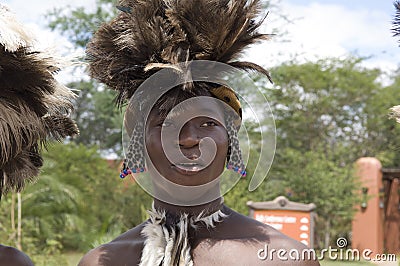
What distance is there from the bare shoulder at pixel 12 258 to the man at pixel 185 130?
0.24 meters

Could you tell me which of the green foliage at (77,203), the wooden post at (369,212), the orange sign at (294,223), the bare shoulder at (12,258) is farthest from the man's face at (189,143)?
the wooden post at (369,212)

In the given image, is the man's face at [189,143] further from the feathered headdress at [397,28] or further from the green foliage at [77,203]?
the green foliage at [77,203]

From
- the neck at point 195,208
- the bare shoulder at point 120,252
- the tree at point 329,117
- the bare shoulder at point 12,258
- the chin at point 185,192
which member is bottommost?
the bare shoulder at point 12,258

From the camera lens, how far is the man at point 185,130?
211 cm

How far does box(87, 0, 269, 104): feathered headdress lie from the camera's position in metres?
2.18

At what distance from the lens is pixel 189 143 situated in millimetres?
2078

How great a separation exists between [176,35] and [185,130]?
0.34 meters

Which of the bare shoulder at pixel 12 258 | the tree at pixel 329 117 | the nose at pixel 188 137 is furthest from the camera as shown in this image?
the tree at pixel 329 117

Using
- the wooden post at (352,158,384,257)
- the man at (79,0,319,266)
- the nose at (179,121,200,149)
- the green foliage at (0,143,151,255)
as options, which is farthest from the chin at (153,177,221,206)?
the wooden post at (352,158,384,257)

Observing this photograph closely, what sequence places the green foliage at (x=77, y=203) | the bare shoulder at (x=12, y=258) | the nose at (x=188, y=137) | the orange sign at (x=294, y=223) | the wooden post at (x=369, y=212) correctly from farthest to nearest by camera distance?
the wooden post at (x=369, y=212)
the green foliage at (x=77, y=203)
the orange sign at (x=294, y=223)
the bare shoulder at (x=12, y=258)
the nose at (x=188, y=137)

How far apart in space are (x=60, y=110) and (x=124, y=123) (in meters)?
0.31

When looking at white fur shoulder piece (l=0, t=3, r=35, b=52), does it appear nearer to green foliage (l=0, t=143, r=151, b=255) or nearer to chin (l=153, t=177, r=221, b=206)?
chin (l=153, t=177, r=221, b=206)

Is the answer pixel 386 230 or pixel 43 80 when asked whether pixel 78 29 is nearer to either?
pixel 386 230

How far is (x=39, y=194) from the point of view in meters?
11.3
